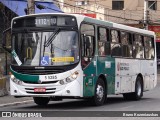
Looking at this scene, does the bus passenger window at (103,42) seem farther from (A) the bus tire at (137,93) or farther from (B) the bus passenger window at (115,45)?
(A) the bus tire at (137,93)

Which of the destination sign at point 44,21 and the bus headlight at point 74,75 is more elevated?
the destination sign at point 44,21

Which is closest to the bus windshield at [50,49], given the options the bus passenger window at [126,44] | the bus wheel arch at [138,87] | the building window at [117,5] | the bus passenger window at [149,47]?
the bus passenger window at [126,44]

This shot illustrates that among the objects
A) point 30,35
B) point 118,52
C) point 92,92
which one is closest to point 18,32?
point 30,35

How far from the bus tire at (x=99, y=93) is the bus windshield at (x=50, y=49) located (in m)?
1.73

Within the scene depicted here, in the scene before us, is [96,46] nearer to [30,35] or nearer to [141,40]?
[30,35]

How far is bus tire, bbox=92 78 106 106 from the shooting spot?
16672 millimetres

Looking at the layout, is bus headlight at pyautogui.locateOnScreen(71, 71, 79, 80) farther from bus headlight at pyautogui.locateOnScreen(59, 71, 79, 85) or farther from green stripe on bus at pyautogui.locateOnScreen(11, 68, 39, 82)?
green stripe on bus at pyautogui.locateOnScreen(11, 68, 39, 82)

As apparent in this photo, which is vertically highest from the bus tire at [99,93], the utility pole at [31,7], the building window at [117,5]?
the building window at [117,5]

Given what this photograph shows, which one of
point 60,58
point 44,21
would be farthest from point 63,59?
point 44,21

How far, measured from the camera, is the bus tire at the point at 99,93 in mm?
16672

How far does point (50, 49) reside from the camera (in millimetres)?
15672

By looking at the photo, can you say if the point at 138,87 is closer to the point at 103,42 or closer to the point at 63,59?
the point at 103,42

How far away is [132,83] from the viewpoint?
2031 centimetres

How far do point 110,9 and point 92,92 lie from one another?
133 feet
